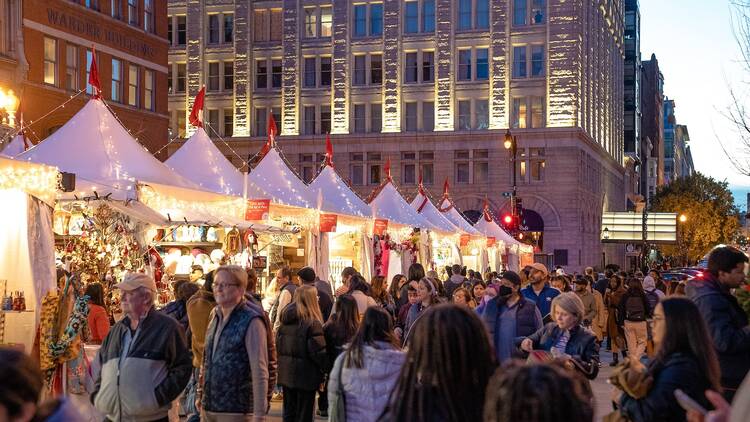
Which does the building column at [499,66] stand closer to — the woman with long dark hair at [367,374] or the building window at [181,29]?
the building window at [181,29]

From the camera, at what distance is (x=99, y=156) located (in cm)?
1532

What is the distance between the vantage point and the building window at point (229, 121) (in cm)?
6275

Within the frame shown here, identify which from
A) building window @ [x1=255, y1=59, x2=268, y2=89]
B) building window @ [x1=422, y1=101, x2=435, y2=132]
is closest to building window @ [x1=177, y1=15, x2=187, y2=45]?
building window @ [x1=255, y1=59, x2=268, y2=89]

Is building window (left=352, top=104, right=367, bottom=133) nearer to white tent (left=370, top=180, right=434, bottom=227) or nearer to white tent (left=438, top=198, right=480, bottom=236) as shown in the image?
white tent (left=438, top=198, right=480, bottom=236)

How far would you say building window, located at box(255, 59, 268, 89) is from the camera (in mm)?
62562

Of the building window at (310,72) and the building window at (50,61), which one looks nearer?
the building window at (50,61)

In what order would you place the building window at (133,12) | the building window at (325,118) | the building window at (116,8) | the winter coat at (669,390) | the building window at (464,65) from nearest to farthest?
the winter coat at (669,390) → the building window at (116,8) → the building window at (133,12) → the building window at (464,65) → the building window at (325,118)

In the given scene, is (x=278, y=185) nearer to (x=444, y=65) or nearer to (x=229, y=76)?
(x=444, y=65)

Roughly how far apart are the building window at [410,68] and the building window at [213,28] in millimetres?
12437

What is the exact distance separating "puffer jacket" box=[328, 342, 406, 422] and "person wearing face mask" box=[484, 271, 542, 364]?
13.5ft

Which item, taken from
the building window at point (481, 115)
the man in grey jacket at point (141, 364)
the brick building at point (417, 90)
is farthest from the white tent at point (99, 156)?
the building window at point (481, 115)

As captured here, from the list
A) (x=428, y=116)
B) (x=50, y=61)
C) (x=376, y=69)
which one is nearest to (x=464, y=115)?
(x=428, y=116)

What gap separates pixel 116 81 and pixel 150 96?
266 centimetres

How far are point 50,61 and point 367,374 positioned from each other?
29.3m
